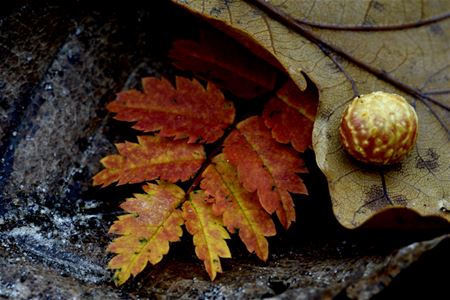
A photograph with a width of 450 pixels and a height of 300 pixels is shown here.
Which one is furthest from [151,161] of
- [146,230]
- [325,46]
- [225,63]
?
[325,46]

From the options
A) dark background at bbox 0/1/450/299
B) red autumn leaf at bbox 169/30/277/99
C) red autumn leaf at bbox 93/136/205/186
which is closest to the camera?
dark background at bbox 0/1/450/299

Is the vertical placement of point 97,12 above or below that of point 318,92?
above

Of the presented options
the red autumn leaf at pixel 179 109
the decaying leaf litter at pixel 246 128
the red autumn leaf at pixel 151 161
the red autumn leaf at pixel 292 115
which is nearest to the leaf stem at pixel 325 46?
the decaying leaf litter at pixel 246 128

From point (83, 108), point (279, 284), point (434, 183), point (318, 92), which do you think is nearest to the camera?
point (279, 284)

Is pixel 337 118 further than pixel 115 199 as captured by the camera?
No

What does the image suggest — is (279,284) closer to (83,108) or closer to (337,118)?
(337,118)

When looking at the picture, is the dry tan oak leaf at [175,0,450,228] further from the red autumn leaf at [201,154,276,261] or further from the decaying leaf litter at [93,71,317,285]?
the red autumn leaf at [201,154,276,261]

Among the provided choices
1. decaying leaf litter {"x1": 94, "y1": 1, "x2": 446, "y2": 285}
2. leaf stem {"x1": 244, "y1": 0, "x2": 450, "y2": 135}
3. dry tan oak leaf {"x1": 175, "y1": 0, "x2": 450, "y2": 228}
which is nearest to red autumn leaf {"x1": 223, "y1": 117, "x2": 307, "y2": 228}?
decaying leaf litter {"x1": 94, "y1": 1, "x2": 446, "y2": 285}

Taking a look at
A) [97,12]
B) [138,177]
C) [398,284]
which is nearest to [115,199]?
[138,177]
